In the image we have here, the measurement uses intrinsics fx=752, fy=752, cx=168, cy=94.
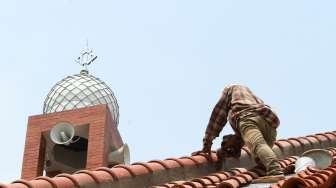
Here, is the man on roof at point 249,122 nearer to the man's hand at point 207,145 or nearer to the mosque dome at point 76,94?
the man's hand at point 207,145

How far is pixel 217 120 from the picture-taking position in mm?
7770

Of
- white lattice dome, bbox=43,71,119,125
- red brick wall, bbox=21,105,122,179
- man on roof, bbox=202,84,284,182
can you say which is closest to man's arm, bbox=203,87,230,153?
man on roof, bbox=202,84,284,182

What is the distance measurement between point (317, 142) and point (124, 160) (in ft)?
23.4

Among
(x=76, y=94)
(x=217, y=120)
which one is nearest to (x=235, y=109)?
(x=217, y=120)

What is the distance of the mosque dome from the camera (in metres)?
17.0

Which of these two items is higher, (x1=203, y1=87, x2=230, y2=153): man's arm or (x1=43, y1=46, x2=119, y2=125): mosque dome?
(x1=43, y1=46, x2=119, y2=125): mosque dome

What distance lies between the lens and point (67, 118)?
16281mm

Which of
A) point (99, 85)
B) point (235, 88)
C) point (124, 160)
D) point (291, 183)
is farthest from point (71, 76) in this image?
point (291, 183)

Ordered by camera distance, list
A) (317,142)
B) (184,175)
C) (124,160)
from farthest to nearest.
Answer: (124,160) < (317,142) < (184,175)

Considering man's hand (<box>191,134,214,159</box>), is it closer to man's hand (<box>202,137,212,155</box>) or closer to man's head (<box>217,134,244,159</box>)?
man's hand (<box>202,137,212,155</box>)

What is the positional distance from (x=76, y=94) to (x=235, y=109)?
33.0ft

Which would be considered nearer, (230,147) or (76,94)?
(230,147)

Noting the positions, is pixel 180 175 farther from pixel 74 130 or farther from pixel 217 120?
pixel 74 130

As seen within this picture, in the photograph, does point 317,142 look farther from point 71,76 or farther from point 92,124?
point 71,76
